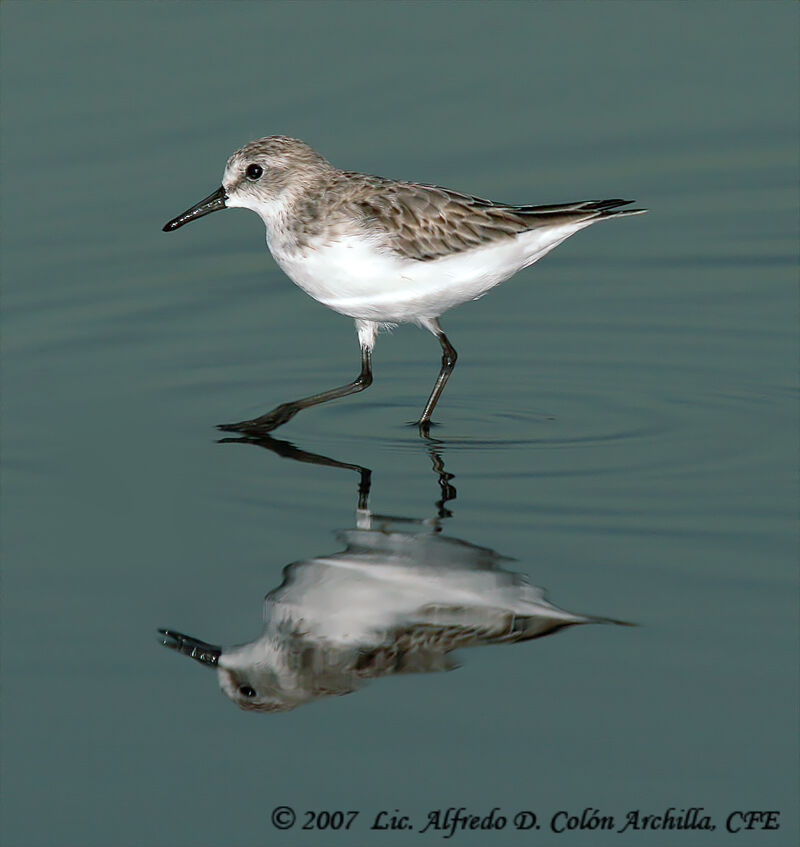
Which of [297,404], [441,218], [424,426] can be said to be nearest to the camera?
[441,218]

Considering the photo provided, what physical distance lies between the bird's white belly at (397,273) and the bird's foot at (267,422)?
0.77 m

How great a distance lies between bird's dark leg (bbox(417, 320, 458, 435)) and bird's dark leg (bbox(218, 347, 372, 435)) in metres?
0.49

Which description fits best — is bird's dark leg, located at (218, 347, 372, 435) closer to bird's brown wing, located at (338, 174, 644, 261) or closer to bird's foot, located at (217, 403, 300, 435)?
bird's foot, located at (217, 403, 300, 435)

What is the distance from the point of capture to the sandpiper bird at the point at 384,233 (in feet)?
33.1

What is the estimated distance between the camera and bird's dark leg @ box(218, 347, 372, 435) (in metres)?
10.5

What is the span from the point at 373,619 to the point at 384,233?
312 centimetres

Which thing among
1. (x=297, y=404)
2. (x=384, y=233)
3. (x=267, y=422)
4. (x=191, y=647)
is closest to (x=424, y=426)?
(x=297, y=404)

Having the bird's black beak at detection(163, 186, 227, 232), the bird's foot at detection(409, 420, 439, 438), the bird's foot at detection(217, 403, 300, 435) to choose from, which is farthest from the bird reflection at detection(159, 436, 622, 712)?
the bird's black beak at detection(163, 186, 227, 232)

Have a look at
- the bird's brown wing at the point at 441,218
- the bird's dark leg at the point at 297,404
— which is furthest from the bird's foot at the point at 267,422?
the bird's brown wing at the point at 441,218

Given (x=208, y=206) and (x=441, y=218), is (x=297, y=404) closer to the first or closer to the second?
(x=208, y=206)

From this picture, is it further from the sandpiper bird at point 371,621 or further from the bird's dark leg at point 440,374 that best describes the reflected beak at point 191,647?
the bird's dark leg at point 440,374

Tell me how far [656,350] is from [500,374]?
1164 millimetres

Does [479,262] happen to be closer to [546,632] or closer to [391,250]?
[391,250]

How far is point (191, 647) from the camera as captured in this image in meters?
7.73
